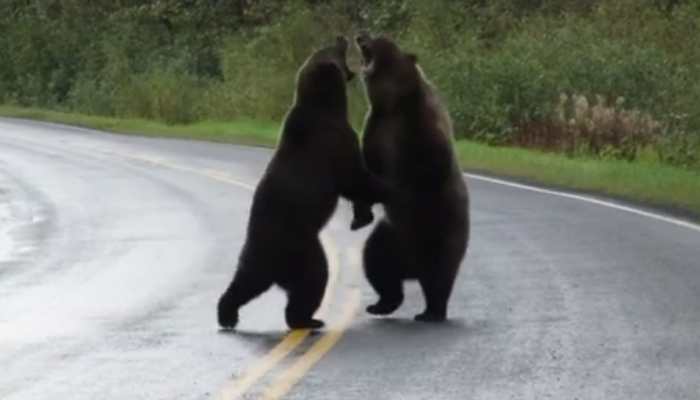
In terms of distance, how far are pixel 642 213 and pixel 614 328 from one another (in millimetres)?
8004

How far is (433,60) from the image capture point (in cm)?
3431

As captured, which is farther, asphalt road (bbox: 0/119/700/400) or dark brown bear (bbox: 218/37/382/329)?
dark brown bear (bbox: 218/37/382/329)

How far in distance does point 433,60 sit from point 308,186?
24046 mm

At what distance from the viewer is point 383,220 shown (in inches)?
431

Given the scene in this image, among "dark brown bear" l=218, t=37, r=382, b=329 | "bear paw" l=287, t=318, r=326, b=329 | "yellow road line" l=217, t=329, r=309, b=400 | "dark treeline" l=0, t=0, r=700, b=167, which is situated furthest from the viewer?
"dark treeline" l=0, t=0, r=700, b=167

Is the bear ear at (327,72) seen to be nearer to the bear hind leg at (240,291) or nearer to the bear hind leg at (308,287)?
the bear hind leg at (308,287)

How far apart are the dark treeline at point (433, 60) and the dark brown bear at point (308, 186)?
15.0 metres

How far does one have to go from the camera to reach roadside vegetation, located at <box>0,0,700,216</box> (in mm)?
26547

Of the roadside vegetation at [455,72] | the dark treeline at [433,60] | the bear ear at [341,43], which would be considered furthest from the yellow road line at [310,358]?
the dark treeline at [433,60]

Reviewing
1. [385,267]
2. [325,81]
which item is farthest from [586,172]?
[325,81]

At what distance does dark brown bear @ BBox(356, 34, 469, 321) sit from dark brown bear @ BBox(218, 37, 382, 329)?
0.70ft

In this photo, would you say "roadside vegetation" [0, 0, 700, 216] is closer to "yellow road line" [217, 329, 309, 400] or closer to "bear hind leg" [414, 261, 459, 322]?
"bear hind leg" [414, 261, 459, 322]

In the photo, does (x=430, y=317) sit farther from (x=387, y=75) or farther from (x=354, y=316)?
(x=387, y=75)

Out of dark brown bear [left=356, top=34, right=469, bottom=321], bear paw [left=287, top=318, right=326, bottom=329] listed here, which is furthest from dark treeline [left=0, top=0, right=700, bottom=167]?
bear paw [left=287, top=318, right=326, bottom=329]
